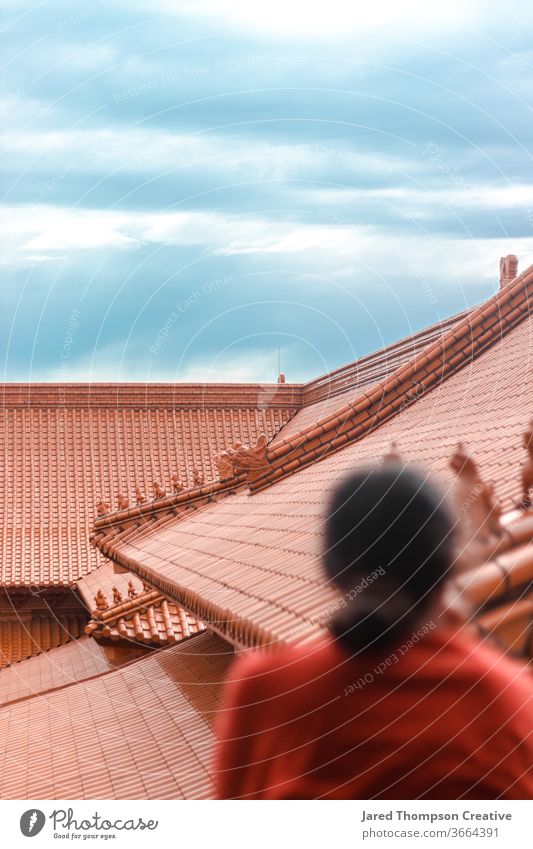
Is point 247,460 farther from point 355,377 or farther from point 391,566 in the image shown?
point 355,377

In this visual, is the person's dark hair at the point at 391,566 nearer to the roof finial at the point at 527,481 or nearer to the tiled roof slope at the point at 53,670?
the roof finial at the point at 527,481

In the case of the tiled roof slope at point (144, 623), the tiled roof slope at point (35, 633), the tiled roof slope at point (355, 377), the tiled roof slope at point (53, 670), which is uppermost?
the tiled roof slope at point (355, 377)

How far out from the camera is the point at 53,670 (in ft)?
28.4

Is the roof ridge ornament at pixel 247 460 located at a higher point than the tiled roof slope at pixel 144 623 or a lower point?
higher

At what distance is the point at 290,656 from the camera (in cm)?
310

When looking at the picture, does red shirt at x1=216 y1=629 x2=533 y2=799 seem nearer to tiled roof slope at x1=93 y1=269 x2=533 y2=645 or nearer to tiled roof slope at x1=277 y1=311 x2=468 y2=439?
tiled roof slope at x1=93 y1=269 x2=533 y2=645

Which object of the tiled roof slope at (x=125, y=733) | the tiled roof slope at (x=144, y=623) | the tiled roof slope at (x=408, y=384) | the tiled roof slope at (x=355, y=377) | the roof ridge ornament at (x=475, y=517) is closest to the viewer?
the roof ridge ornament at (x=475, y=517)

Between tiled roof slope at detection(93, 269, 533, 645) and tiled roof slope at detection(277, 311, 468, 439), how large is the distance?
109 cm

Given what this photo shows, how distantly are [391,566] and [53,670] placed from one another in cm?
592

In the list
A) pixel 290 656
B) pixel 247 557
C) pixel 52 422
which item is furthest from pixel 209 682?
pixel 52 422

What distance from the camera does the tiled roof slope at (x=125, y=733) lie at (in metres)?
4.43

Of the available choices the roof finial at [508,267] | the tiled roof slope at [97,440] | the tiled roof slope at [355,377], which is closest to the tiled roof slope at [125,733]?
the tiled roof slope at [355,377]
